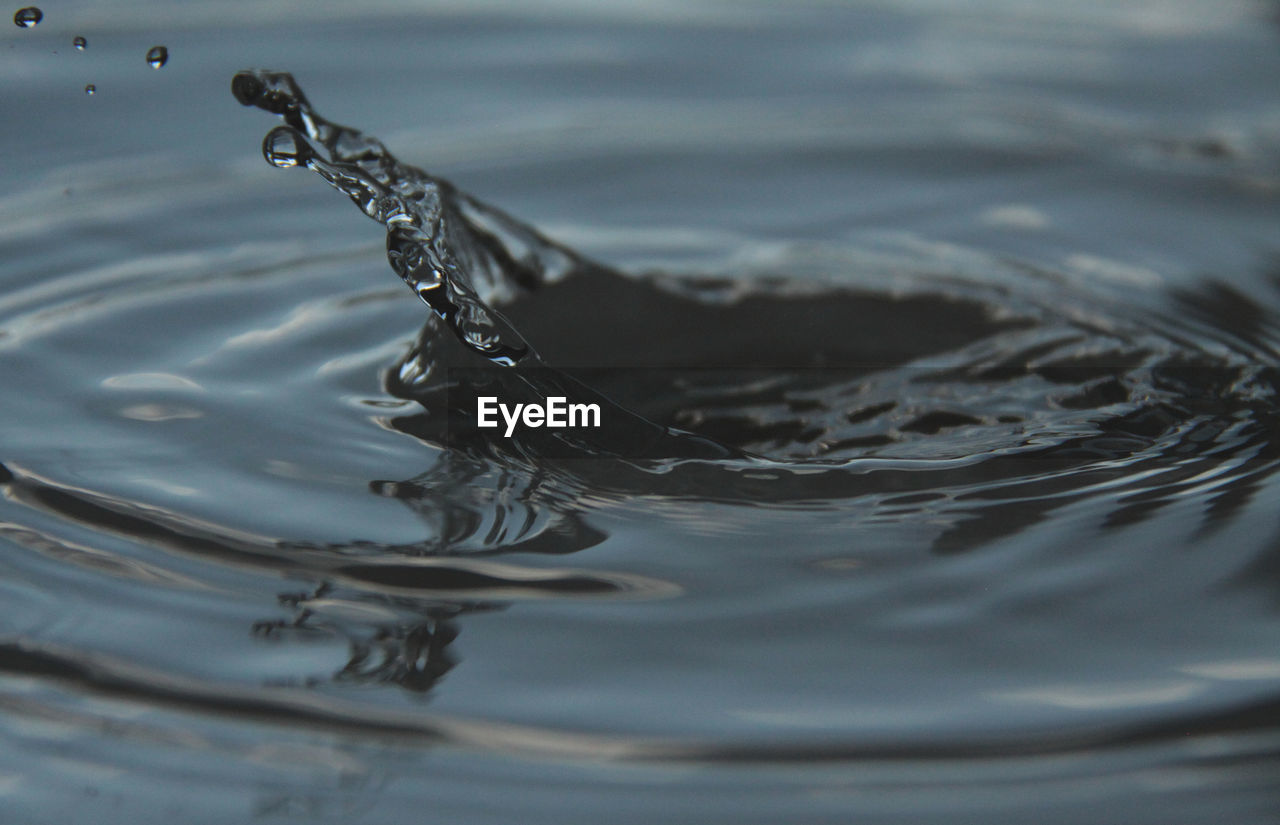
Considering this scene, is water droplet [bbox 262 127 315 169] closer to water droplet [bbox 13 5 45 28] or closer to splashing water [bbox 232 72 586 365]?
splashing water [bbox 232 72 586 365]

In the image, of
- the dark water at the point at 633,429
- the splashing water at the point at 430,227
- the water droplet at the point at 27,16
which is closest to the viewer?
the dark water at the point at 633,429

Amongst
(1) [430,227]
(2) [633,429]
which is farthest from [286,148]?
(2) [633,429]

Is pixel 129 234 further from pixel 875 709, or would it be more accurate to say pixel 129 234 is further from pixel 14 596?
pixel 875 709

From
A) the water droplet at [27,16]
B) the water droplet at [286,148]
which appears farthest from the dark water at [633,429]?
the water droplet at [27,16]

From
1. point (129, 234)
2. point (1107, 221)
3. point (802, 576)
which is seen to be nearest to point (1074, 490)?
point (802, 576)

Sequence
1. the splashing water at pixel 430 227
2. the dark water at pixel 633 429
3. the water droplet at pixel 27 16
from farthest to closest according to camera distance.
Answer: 1. the water droplet at pixel 27 16
2. the splashing water at pixel 430 227
3. the dark water at pixel 633 429

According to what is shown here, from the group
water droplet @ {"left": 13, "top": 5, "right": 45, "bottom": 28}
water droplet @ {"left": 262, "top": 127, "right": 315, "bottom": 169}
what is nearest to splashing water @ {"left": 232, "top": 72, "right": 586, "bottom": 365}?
water droplet @ {"left": 262, "top": 127, "right": 315, "bottom": 169}

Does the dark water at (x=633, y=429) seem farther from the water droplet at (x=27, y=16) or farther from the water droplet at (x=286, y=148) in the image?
the water droplet at (x=27, y=16)

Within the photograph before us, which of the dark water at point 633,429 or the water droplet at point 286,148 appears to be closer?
the dark water at point 633,429
